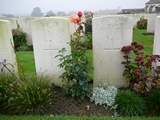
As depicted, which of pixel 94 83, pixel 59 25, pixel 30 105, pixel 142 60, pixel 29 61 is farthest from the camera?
pixel 29 61

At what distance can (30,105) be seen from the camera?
5078mm

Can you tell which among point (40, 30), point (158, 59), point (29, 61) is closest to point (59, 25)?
point (40, 30)

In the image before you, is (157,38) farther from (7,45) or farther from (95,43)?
(7,45)

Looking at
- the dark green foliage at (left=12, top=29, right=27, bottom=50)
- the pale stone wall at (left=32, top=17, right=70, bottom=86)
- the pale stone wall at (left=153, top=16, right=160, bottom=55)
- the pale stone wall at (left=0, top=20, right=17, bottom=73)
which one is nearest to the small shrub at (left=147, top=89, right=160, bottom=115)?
the pale stone wall at (left=153, top=16, right=160, bottom=55)

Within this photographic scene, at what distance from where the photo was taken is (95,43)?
5.97 m

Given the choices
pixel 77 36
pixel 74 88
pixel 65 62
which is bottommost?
pixel 74 88

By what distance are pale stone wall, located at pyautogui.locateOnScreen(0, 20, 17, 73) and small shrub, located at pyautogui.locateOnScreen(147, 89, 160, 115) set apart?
317cm

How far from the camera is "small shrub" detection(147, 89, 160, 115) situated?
201 inches

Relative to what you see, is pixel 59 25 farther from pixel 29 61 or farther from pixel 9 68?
pixel 29 61

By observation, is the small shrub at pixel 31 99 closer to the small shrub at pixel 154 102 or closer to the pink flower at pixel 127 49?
the pink flower at pixel 127 49

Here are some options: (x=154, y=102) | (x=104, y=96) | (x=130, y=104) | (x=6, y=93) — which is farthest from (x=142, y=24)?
(x=6, y=93)

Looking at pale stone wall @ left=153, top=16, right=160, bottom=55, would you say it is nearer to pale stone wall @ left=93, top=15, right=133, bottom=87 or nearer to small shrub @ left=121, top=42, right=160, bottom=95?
small shrub @ left=121, top=42, right=160, bottom=95

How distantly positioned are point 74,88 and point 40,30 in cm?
158

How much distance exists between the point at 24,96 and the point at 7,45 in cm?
162
